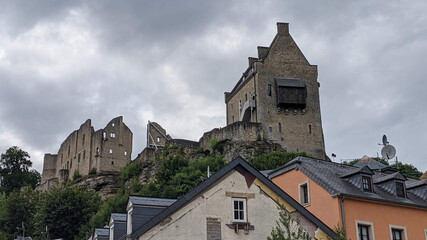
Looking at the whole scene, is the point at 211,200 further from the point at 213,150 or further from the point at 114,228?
the point at 213,150

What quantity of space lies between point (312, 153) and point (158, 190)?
18.5m

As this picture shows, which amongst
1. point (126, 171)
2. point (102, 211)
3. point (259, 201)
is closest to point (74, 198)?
point (102, 211)

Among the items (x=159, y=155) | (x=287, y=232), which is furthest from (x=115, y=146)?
(x=287, y=232)

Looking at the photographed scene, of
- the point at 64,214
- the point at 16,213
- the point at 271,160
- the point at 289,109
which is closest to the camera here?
the point at 64,214

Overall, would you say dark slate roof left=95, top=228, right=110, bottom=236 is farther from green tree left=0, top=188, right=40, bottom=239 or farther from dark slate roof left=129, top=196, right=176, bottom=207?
green tree left=0, top=188, right=40, bottom=239

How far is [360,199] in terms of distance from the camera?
955 inches

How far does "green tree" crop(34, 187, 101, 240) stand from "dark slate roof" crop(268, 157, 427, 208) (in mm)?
28851

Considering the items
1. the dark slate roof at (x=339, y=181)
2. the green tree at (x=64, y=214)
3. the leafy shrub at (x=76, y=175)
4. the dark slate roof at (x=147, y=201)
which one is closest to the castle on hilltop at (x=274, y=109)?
the leafy shrub at (x=76, y=175)

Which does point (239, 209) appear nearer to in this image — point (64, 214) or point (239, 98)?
point (64, 214)

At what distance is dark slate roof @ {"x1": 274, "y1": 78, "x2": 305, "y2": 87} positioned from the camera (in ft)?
222

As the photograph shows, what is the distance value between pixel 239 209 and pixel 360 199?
20.7 ft

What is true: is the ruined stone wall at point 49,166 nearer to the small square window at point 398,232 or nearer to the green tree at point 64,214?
the green tree at point 64,214

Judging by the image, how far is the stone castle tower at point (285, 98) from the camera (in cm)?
6619

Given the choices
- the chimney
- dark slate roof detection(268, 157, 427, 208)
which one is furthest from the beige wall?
the chimney
